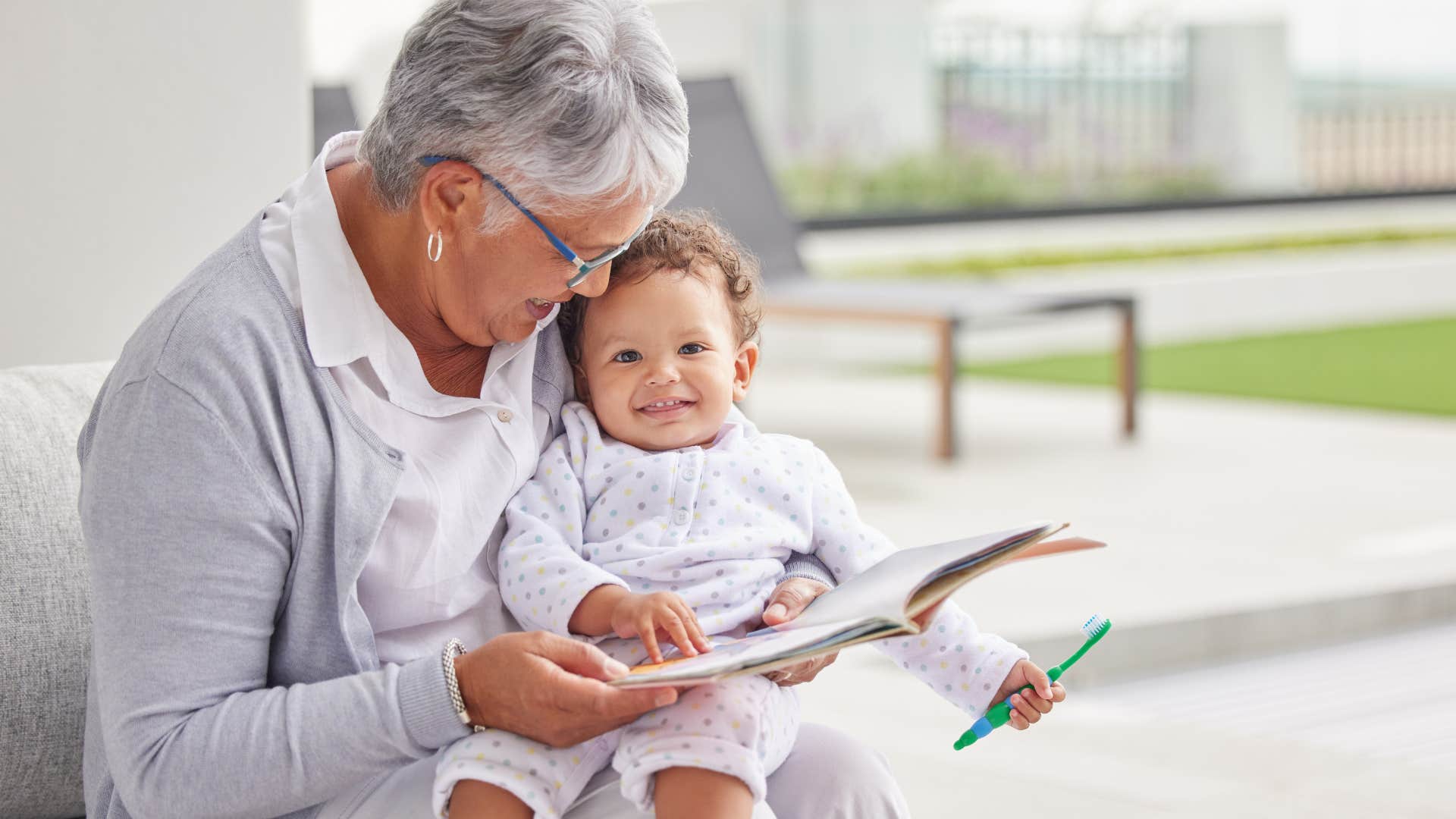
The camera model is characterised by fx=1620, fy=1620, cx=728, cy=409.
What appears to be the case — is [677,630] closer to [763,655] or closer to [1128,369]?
[763,655]

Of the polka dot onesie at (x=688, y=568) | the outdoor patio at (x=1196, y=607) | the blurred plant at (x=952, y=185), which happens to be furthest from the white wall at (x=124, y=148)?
the blurred plant at (x=952, y=185)

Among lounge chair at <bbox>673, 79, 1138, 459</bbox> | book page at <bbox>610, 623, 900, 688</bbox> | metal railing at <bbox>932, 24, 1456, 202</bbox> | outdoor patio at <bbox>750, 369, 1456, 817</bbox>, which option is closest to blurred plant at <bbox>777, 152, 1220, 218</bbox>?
metal railing at <bbox>932, 24, 1456, 202</bbox>

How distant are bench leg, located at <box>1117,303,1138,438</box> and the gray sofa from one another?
453cm

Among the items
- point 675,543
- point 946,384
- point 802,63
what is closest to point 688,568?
point 675,543

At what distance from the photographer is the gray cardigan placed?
1.34m

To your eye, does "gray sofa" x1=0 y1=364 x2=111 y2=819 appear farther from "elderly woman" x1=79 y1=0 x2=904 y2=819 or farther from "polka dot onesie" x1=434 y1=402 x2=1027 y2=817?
"polka dot onesie" x1=434 y1=402 x2=1027 y2=817

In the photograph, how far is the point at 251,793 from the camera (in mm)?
1370

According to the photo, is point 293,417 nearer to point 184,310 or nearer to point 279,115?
point 184,310

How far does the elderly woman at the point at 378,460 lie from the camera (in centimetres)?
135

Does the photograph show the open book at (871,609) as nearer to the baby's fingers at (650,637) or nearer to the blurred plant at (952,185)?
the baby's fingers at (650,637)

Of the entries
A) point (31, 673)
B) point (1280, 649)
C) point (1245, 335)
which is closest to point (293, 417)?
point (31, 673)

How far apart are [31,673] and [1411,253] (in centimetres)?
1058

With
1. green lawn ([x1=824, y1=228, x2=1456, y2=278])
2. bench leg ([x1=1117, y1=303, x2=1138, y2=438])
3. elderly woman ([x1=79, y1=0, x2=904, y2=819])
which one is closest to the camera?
elderly woman ([x1=79, y1=0, x2=904, y2=819])

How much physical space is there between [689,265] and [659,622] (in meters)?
0.44
